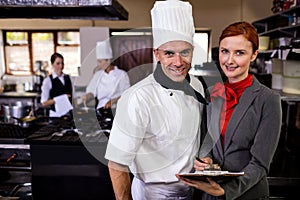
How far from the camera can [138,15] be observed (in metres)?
4.86

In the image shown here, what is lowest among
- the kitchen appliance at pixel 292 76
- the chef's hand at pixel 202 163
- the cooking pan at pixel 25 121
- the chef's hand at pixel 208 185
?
the cooking pan at pixel 25 121

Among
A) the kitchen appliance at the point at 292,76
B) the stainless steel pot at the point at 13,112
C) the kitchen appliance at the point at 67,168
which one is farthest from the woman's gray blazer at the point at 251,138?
the stainless steel pot at the point at 13,112

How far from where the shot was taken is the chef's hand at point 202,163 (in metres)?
1.01

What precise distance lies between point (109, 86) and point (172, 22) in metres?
1.96

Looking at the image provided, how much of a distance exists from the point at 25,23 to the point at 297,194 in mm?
4885

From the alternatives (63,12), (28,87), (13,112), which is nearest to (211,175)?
(63,12)

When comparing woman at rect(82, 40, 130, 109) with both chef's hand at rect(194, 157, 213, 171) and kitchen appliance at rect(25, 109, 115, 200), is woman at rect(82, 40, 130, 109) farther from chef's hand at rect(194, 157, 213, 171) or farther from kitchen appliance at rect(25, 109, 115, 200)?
chef's hand at rect(194, 157, 213, 171)

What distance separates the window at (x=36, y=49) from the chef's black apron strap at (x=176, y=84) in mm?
4525

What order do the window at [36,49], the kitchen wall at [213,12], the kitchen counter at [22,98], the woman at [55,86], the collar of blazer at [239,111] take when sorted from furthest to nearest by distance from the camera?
the window at [36,49] → the kitchen wall at [213,12] → the kitchen counter at [22,98] → the woman at [55,86] → the collar of blazer at [239,111]

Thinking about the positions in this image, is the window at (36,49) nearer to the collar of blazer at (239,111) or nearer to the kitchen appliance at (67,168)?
the kitchen appliance at (67,168)

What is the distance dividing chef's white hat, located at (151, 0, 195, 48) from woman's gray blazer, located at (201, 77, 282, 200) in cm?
29

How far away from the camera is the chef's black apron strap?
109 centimetres

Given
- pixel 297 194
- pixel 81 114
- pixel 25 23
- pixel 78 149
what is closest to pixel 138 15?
pixel 25 23

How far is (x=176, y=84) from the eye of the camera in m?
1.09
